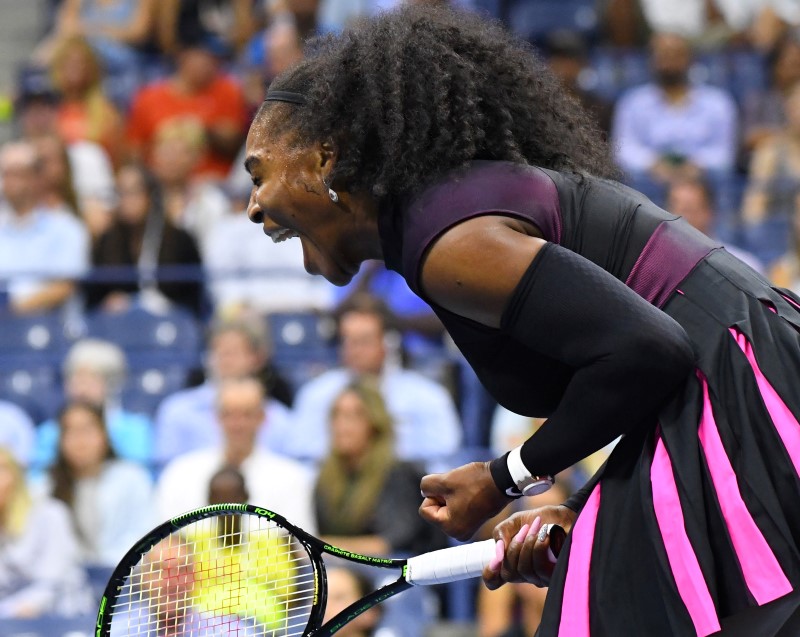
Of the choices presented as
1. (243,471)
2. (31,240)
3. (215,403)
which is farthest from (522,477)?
(31,240)

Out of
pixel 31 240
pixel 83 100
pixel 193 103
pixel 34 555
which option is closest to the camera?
pixel 34 555

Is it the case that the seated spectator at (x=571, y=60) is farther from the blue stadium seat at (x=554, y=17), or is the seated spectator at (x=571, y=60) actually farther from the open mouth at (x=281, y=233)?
the open mouth at (x=281, y=233)

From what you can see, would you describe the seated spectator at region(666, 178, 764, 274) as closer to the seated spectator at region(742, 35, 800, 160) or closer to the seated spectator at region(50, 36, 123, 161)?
the seated spectator at region(742, 35, 800, 160)

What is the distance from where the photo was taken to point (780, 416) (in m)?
1.88

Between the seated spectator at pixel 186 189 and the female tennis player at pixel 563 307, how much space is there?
4.52 metres

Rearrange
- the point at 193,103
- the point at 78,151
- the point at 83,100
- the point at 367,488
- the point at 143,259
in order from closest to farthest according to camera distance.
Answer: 1. the point at 367,488
2. the point at 143,259
3. the point at 78,151
4. the point at 193,103
5. the point at 83,100

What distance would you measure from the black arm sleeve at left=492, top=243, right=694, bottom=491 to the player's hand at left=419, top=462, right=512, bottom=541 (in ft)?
0.71

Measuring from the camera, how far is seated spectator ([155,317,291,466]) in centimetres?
541

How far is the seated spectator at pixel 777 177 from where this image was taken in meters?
6.18

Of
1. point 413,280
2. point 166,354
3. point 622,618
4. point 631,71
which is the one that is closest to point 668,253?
point 413,280

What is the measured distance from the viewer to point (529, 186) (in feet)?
6.55

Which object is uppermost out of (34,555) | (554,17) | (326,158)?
(554,17)

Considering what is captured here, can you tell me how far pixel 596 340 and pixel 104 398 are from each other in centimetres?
404

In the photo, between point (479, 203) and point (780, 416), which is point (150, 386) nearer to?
point (479, 203)
